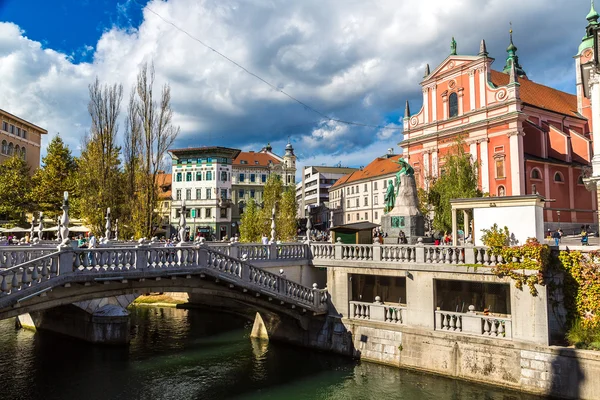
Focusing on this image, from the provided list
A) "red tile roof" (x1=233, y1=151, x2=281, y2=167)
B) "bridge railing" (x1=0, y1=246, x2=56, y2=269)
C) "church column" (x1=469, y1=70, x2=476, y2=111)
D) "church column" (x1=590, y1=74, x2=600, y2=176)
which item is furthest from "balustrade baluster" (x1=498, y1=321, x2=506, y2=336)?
"red tile roof" (x1=233, y1=151, x2=281, y2=167)

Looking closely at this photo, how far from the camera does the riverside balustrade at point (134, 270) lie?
A: 42.8 feet

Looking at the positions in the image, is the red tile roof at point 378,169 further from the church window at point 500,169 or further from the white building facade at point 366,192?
the church window at point 500,169

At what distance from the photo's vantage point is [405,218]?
25.2m

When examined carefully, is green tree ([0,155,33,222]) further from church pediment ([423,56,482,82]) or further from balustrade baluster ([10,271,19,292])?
church pediment ([423,56,482,82])

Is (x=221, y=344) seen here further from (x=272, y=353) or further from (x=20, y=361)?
(x=20, y=361)

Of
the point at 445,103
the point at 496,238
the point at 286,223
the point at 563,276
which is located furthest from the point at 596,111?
the point at 286,223

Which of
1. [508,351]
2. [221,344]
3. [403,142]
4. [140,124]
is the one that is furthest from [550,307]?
[403,142]

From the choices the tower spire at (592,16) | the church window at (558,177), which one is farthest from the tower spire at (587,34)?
the church window at (558,177)

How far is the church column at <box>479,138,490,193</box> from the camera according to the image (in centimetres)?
5078

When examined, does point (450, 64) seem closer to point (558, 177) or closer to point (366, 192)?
point (558, 177)

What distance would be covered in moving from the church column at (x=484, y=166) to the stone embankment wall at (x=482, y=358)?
35.1 meters

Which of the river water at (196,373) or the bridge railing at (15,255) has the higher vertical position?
the bridge railing at (15,255)

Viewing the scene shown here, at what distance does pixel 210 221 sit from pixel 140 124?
39.2 metres

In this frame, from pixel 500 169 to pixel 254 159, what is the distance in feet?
164
